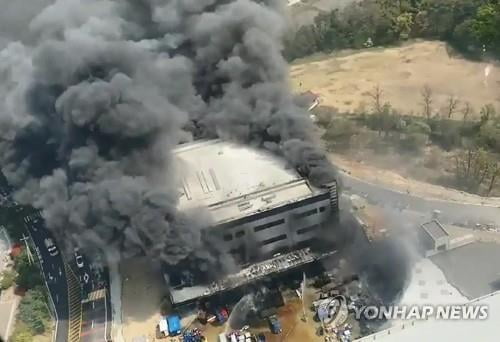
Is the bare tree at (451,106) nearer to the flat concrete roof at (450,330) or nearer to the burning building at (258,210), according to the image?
the burning building at (258,210)

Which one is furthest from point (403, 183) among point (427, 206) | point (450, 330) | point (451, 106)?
point (450, 330)

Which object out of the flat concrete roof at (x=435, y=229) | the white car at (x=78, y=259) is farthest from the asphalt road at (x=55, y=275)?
the flat concrete roof at (x=435, y=229)

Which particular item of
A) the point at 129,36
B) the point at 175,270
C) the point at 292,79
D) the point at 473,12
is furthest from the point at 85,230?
the point at 473,12

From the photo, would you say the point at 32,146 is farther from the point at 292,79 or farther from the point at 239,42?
the point at 292,79

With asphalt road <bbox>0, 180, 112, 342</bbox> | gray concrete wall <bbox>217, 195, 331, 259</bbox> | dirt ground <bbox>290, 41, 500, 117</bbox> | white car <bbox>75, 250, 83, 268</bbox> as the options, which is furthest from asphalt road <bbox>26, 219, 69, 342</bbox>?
dirt ground <bbox>290, 41, 500, 117</bbox>

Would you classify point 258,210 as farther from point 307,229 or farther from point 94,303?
point 94,303

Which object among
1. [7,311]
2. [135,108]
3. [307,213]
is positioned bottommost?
[7,311]
